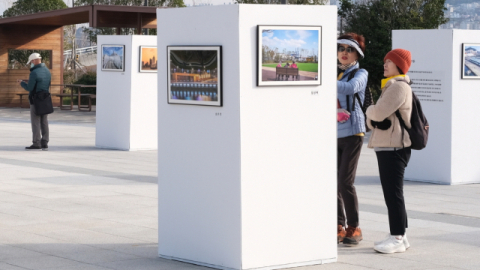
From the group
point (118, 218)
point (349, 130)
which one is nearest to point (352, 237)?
point (349, 130)

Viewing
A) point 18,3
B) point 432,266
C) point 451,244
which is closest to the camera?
point 432,266

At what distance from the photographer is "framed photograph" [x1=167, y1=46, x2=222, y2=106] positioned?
585cm

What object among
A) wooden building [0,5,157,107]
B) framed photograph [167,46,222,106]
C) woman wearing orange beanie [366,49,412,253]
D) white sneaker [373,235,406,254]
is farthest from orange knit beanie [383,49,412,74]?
wooden building [0,5,157,107]

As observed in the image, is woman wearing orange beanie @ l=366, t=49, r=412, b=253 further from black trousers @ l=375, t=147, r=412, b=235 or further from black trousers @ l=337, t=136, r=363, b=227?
black trousers @ l=337, t=136, r=363, b=227

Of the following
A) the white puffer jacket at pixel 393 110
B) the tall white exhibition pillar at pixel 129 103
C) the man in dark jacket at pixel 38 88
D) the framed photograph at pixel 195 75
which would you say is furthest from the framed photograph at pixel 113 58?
the white puffer jacket at pixel 393 110

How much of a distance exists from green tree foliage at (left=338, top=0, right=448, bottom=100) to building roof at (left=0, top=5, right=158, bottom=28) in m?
11.2

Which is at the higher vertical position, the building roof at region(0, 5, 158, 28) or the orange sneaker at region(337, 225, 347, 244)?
the building roof at region(0, 5, 158, 28)

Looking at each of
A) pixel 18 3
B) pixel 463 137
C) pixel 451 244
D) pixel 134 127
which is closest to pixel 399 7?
pixel 18 3

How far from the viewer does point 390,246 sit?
6.51m

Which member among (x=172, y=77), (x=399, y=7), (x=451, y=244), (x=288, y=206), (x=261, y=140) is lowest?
(x=451, y=244)

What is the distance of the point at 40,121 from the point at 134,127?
1.76 meters

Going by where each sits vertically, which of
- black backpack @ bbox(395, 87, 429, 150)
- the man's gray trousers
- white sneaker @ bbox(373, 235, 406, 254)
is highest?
black backpack @ bbox(395, 87, 429, 150)

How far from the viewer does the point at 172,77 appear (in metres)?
6.23

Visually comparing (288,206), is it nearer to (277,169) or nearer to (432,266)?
(277,169)
